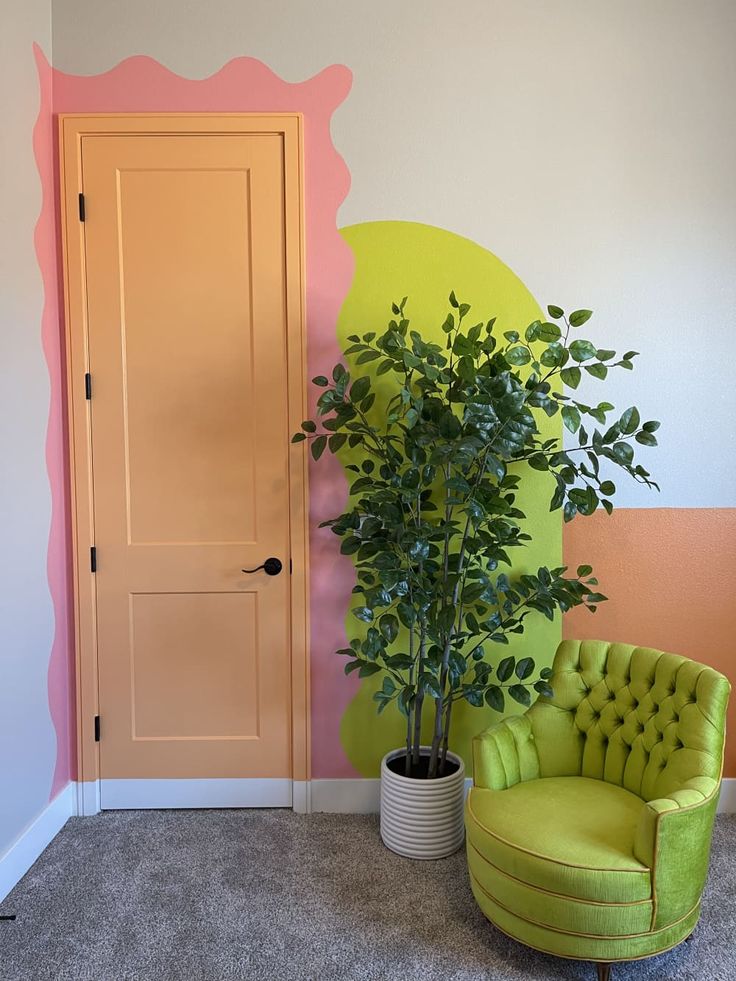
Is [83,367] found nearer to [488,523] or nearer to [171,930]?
[488,523]

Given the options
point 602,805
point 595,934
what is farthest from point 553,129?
point 595,934

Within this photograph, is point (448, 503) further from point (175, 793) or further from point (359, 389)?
point (175, 793)

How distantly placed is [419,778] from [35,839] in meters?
1.32

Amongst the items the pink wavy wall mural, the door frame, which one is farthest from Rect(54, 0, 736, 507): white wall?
the door frame

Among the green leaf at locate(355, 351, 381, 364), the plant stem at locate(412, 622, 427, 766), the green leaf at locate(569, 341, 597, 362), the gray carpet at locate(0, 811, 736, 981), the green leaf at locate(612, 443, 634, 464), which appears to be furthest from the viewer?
the plant stem at locate(412, 622, 427, 766)

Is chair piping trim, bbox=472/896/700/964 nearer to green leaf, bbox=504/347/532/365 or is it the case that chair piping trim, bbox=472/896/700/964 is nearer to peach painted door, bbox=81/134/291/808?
peach painted door, bbox=81/134/291/808

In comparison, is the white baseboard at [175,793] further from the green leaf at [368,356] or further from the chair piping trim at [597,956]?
the green leaf at [368,356]

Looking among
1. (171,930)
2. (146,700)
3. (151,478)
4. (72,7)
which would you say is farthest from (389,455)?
(72,7)

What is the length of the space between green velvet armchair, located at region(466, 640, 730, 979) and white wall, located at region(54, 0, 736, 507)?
106 centimetres

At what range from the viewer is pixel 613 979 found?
2057 millimetres

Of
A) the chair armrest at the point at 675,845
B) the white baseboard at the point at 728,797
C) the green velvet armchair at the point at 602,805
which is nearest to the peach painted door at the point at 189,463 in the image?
the green velvet armchair at the point at 602,805

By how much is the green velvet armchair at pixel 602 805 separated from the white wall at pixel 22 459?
4.89ft

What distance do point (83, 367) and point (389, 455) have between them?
47.4 inches

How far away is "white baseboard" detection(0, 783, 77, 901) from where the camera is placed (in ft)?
7.93
